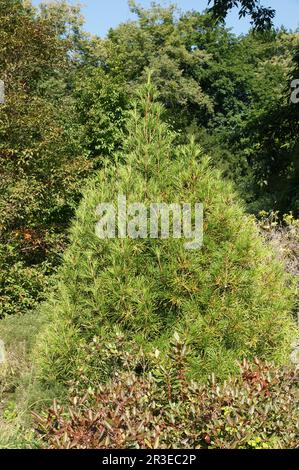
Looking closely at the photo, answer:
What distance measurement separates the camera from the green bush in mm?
5086

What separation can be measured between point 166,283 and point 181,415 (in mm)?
1494

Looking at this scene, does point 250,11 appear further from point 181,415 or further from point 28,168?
point 181,415

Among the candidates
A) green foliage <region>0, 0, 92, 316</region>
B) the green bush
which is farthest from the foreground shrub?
green foliage <region>0, 0, 92, 316</region>

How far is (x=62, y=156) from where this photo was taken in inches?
501

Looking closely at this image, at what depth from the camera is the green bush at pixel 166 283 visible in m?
5.09

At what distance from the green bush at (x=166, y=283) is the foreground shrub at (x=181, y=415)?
0.93 metres

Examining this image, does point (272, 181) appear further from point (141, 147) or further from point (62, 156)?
point (141, 147)

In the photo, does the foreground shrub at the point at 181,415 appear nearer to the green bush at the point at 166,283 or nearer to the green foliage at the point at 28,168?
the green bush at the point at 166,283

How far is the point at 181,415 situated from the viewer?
3.84 m

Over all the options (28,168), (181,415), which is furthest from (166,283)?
(28,168)

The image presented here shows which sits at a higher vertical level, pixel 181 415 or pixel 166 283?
pixel 166 283

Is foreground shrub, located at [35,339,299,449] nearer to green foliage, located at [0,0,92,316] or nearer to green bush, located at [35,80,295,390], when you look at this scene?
green bush, located at [35,80,295,390]

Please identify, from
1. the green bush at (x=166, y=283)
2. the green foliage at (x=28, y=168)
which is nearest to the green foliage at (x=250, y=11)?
the green foliage at (x=28, y=168)

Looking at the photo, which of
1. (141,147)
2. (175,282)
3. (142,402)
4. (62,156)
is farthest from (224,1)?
(142,402)
